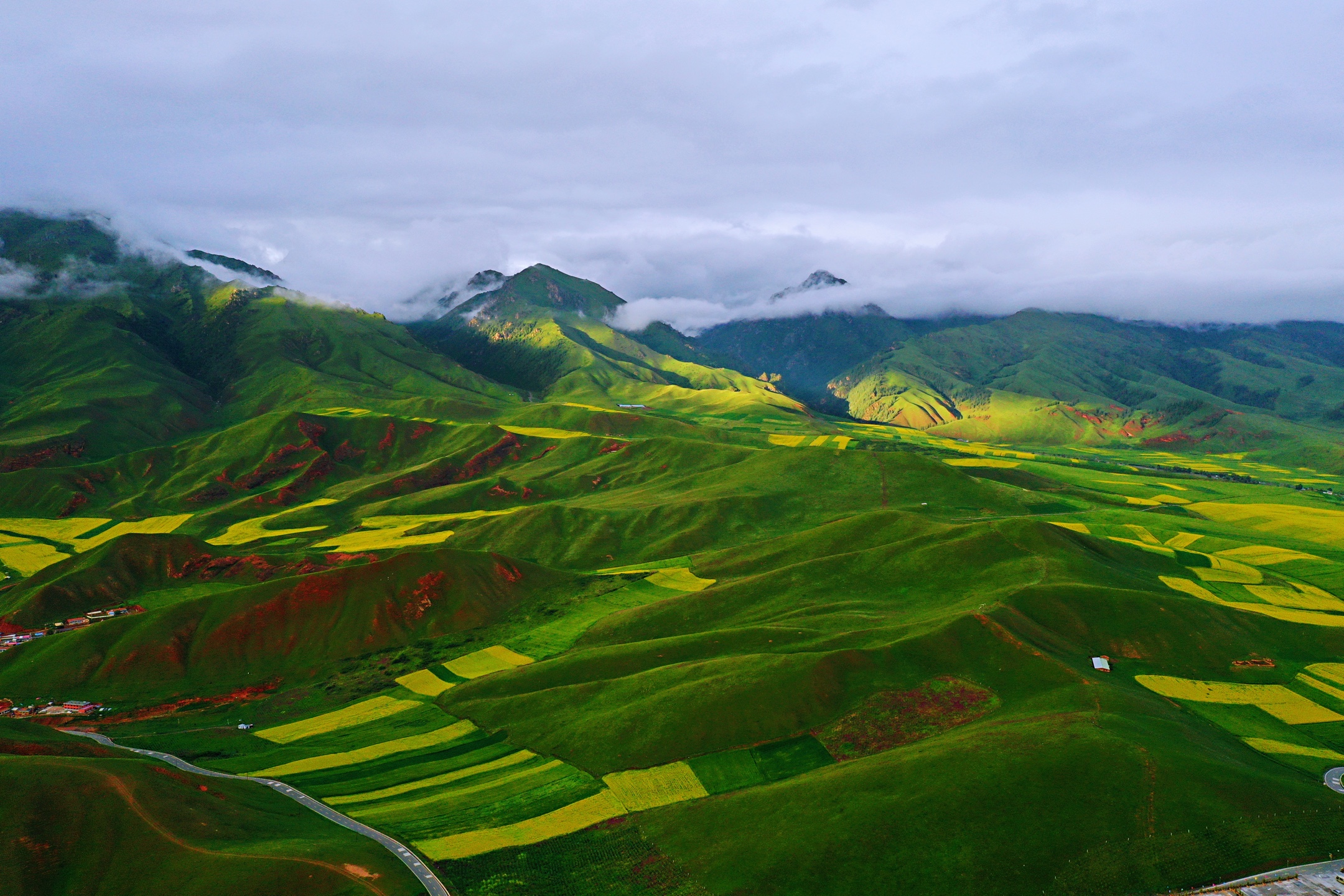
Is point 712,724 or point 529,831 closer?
point 529,831

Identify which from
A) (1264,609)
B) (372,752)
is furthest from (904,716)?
(1264,609)

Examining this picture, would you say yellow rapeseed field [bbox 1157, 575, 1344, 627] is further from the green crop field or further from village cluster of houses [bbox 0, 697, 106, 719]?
Answer: village cluster of houses [bbox 0, 697, 106, 719]

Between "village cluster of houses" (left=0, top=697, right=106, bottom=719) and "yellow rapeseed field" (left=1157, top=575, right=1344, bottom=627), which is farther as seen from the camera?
"yellow rapeseed field" (left=1157, top=575, right=1344, bottom=627)

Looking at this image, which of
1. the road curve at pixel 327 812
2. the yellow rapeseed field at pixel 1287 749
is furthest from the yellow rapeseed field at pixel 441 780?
the yellow rapeseed field at pixel 1287 749

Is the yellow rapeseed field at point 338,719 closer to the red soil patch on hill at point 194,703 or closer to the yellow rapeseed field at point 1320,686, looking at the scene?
the red soil patch on hill at point 194,703

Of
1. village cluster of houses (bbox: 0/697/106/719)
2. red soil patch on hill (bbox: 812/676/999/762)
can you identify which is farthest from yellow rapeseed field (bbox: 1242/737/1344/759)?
village cluster of houses (bbox: 0/697/106/719)

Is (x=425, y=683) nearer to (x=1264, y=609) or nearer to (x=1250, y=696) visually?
(x=1250, y=696)

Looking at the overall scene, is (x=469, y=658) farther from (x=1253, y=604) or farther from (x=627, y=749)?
(x=1253, y=604)
